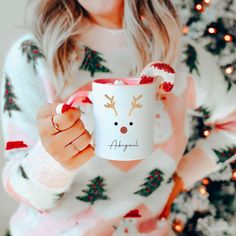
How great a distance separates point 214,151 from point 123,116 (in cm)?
54

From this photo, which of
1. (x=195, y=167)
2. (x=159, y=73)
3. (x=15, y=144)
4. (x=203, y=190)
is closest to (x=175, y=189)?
(x=195, y=167)

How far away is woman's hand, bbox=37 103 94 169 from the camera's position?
692mm

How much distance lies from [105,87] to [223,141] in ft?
1.90

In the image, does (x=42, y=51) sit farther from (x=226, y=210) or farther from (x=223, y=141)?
(x=226, y=210)

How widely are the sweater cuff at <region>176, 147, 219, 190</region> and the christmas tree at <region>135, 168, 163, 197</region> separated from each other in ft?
0.44

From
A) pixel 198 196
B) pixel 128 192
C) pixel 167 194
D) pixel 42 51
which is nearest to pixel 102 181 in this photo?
pixel 128 192

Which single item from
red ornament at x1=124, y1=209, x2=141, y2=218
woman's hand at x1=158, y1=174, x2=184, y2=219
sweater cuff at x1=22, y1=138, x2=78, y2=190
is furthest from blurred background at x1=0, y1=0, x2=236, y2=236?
sweater cuff at x1=22, y1=138, x2=78, y2=190

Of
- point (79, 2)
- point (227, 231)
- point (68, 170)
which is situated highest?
point (79, 2)

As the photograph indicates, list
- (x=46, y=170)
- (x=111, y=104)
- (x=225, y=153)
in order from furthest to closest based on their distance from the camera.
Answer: (x=225, y=153)
(x=46, y=170)
(x=111, y=104)

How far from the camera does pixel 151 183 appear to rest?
1.03m

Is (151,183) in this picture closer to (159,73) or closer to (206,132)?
(206,132)

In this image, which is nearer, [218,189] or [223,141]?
[223,141]

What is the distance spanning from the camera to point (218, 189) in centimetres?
131

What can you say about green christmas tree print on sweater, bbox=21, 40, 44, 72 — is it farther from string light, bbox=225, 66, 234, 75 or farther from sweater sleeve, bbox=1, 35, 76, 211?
string light, bbox=225, 66, 234, 75
